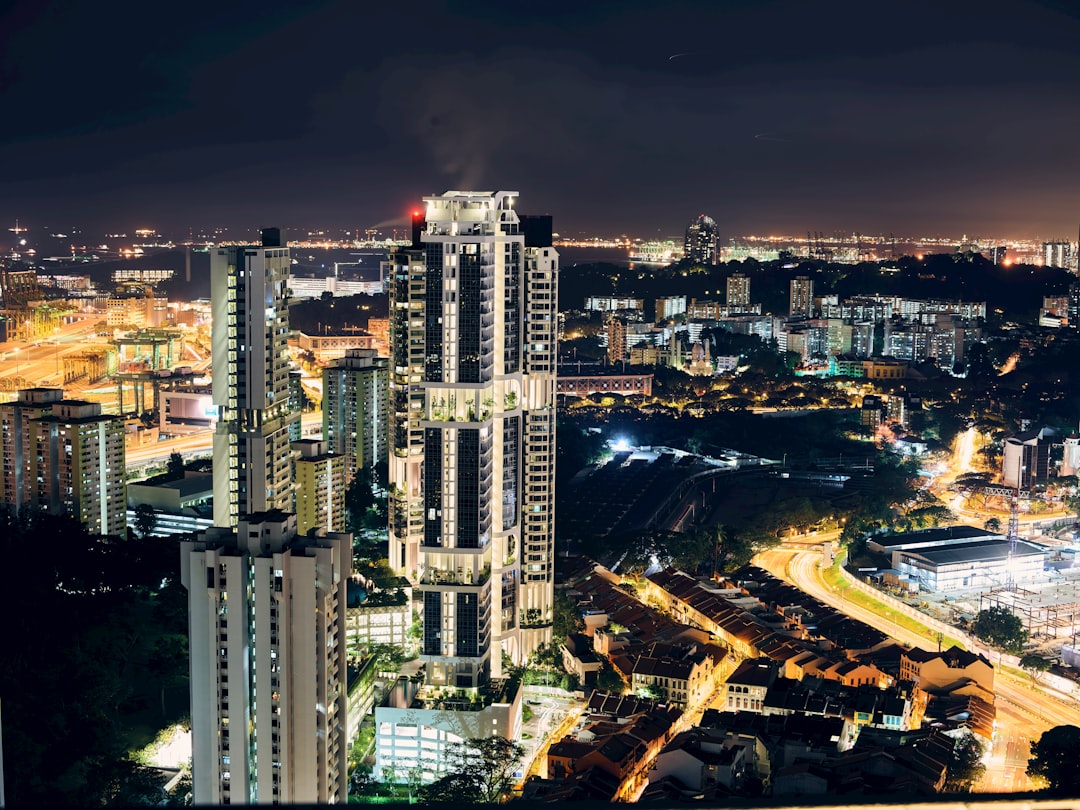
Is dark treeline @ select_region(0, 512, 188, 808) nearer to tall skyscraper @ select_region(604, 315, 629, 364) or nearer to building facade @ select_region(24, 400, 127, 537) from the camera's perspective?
building facade @ select_region(24, 400, 127, 537)

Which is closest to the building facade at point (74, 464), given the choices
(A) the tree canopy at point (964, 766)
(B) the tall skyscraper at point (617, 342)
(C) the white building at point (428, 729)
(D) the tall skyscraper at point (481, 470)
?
(D) the tall skyscraper at point (481, 470)

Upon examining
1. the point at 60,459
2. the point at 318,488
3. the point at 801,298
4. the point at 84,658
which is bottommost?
the point at 84,658

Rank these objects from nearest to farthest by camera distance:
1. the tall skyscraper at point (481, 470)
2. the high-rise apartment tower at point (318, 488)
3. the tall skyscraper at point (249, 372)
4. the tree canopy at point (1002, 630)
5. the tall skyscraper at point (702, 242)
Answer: the tall skyscraper at point (481, 470) < the tall skyscraper at point (249, 372) < the tree canopy at point (1002, 630) < the high-rise apartment tower at point (318, 488) < the tall skyscraper at point (702, 242)

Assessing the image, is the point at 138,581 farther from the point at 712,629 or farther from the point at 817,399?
the point at 817,399

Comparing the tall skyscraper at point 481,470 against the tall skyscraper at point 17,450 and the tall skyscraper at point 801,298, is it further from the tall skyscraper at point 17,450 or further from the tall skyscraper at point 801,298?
the tall skyscraper at point 801,298

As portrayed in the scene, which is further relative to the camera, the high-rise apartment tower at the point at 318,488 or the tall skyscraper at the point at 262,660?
the high-rise apartment tower at the point at 318,488

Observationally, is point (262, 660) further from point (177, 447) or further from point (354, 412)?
point (177, 447)

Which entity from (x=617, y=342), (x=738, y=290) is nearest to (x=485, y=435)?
(x=617, y=342)
